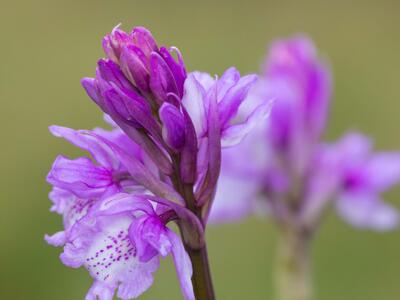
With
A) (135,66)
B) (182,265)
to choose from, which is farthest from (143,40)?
(182,265)

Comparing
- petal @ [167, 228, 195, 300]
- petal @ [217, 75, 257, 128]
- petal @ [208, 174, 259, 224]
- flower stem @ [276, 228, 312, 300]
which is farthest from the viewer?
petal @ [208, 174, 259, 224]

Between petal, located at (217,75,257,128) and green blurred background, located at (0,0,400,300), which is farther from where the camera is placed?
green blurred background, located at (0,0,400,300)

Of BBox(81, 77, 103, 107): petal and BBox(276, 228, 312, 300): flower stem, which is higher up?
BBox(81, 77, 103, 107): petal

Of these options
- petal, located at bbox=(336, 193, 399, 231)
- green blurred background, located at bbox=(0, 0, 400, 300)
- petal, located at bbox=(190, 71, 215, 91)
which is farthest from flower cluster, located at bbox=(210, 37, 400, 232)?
green blurred background, located at bbox=(0, 0, 400, 300)

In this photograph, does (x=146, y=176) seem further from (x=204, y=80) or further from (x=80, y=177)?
(x=204, y=80)

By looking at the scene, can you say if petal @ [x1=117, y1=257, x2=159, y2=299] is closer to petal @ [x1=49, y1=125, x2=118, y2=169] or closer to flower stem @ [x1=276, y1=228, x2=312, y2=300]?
petal @ [x1=49, y1=125, x2=118, y2=169]

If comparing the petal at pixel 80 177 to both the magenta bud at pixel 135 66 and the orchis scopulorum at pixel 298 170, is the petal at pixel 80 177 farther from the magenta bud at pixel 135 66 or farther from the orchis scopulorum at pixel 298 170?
the orchis scopulorum at pixel 298 170

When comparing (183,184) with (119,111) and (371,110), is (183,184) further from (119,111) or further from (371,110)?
(371,110)
